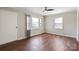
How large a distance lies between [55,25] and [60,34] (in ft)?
2.16

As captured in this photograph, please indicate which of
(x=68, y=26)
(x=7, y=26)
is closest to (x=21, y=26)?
(x=7, y=26)

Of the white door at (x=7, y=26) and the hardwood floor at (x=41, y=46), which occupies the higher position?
the white door at (x=7, y=26)

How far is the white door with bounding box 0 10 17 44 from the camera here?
11.2 ft

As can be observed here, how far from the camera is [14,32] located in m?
4.08

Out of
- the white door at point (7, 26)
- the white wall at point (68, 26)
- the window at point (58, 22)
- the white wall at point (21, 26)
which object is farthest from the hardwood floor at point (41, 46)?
the window at point (58, 22)

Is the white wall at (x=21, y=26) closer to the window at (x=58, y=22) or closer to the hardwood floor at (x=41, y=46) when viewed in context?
the hardwood floor at (x=41, y=46)

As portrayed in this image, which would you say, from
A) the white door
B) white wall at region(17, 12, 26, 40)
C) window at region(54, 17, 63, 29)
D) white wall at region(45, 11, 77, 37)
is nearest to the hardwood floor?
the white door

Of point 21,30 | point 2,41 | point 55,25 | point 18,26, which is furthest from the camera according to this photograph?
point 55,25

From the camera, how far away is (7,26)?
146 inches

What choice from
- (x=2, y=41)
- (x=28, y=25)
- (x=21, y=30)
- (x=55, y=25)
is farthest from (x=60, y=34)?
(x=2, y=41)

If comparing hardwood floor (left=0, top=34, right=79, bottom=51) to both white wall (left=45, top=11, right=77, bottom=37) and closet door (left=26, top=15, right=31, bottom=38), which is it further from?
closet door (left=26, top=15, right=31, bottom=38)

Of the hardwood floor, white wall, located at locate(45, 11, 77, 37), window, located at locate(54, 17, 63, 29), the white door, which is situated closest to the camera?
the hardwood floor

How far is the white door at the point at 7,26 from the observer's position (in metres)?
3.43
